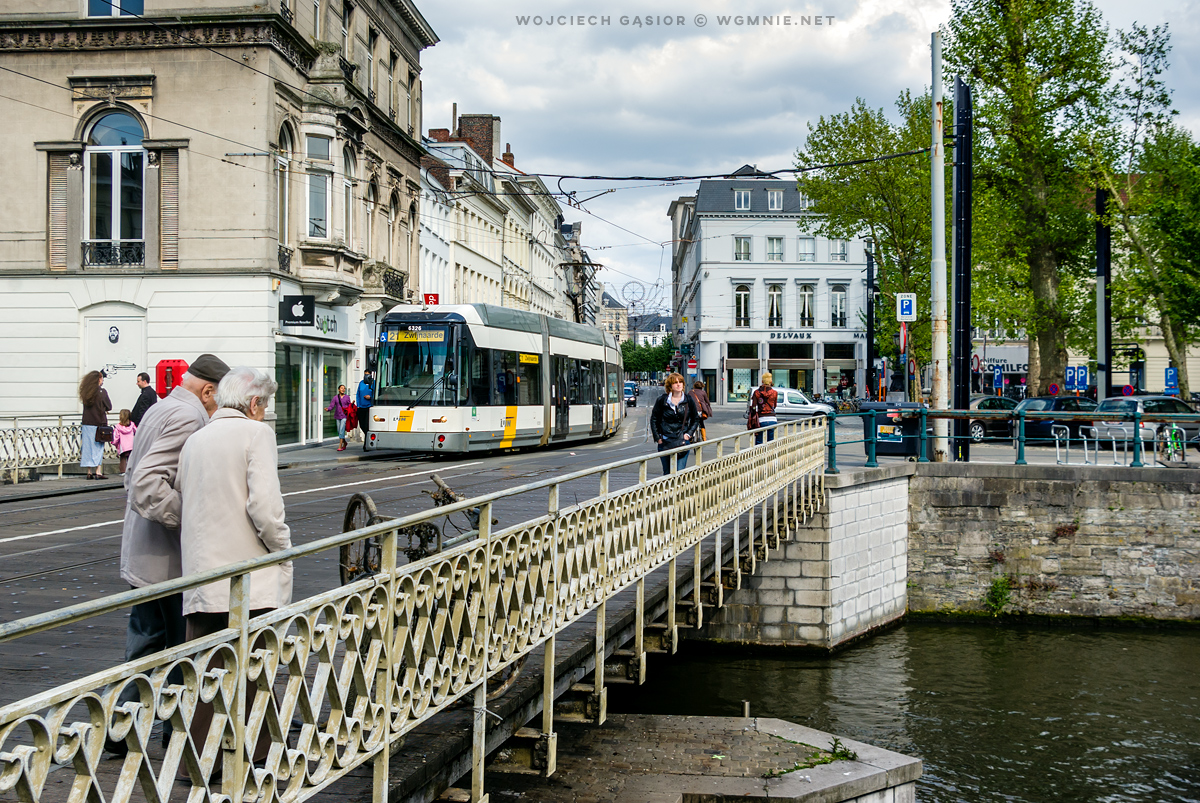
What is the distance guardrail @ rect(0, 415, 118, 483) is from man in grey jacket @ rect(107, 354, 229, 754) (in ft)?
51.2

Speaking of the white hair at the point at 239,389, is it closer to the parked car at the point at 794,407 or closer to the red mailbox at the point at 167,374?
the red mailbox at the point at 167,374

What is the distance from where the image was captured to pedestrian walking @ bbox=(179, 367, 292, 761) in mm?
4031

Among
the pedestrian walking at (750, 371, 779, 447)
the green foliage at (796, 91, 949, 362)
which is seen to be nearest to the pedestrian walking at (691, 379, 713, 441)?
the pedestrian walking at (750, 371, 779, 447)

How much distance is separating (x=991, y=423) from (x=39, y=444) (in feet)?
72.2

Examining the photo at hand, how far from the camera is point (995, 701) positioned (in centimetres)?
1278

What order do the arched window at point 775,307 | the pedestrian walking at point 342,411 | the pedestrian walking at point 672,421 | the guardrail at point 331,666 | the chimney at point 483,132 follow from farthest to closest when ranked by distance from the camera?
the arched window at point 775,307
the chimney at point 483,132
the pedestrian walking at point 342,411
the pedestrian walking at point 672,421
the guardrail at point 331,666

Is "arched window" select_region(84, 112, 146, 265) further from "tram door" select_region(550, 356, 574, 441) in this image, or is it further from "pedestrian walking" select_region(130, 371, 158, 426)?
"tram door" select_region(550, 356, 574, 441)

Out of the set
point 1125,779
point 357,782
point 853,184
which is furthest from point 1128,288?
point 357,782

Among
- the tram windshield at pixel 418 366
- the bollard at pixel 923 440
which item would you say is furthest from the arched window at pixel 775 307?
the bollard at pixel 923 440

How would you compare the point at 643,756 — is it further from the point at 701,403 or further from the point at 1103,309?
the point at 1103,309

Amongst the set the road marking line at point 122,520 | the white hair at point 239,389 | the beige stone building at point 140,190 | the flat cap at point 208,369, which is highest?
the beige stone building at point 140,190

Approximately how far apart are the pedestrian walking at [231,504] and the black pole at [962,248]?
51.2ft

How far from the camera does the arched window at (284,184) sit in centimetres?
2592

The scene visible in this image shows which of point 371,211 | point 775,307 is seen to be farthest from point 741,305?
point 371,211
